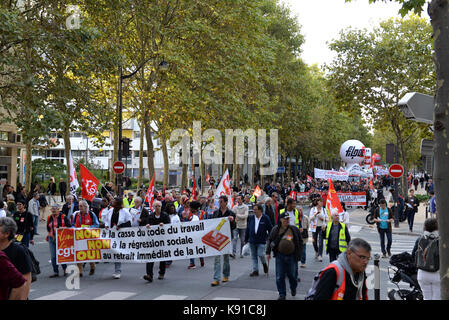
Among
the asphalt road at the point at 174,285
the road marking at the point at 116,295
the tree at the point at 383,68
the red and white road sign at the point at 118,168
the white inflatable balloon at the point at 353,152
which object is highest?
the tree at the point at 383,68

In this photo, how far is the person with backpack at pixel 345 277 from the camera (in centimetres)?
414

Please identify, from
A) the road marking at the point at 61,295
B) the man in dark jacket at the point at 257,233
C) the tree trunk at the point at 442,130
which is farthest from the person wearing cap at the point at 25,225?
the tree trunk at the point at 442,130

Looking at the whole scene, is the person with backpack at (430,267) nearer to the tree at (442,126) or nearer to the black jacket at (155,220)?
the tree at (442,126)

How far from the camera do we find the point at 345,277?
423 centimetres

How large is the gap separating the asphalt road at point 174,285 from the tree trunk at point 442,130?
5409 millimetres

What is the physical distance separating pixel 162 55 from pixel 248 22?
19.7ft

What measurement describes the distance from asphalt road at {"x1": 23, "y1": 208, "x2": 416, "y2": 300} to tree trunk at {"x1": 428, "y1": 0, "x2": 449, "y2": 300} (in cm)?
541

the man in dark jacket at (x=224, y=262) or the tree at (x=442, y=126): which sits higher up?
the tree at (x=442, y=126)

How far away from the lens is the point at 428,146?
8.09 metres

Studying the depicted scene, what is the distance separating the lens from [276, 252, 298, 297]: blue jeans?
8789 millimetres

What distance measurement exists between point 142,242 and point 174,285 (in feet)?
4.06

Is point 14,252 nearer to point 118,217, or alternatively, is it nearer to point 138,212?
point 118,217

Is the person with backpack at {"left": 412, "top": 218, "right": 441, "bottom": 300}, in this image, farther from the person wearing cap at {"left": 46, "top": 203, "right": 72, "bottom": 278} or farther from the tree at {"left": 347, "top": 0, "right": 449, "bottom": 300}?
the person wearing cap at {"left": 46, "top": 203, "right": 72, "bottom": 278}
